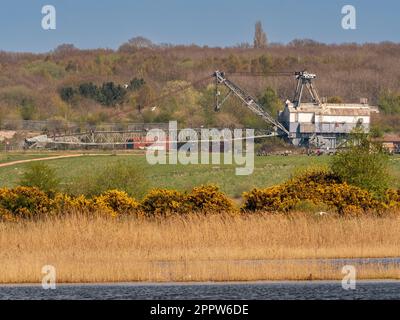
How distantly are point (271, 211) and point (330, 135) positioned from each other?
314ft

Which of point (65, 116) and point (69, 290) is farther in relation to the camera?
point (65, 116)

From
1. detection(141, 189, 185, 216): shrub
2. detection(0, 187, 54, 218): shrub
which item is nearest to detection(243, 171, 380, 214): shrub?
detection(141, 189, 185, 216): shrub

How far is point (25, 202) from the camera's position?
38188 millimetres

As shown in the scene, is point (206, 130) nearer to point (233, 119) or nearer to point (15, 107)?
point (233, 119)

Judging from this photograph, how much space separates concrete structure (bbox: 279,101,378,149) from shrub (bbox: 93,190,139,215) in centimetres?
→ 9181

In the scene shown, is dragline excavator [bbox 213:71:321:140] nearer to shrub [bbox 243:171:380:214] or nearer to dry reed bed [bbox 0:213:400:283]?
shrub [bbox 243:171:380:214]

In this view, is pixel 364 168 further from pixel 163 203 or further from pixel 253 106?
pixel 253 106

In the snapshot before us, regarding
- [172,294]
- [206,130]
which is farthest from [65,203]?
[206,130]

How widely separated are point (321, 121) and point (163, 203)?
3792 inches

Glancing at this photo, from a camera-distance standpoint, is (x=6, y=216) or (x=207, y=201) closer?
(x=6, y=216)

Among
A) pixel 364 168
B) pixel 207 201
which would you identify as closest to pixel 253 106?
pixel 364 168

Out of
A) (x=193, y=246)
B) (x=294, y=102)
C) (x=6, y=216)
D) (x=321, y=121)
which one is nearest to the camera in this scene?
(x=193, y=246)

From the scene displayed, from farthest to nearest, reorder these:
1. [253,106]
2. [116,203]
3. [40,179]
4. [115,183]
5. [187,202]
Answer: [253,106]
[115,183]
[40,179]
[116,203]
[187,202]

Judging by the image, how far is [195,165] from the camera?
94.6 metres
